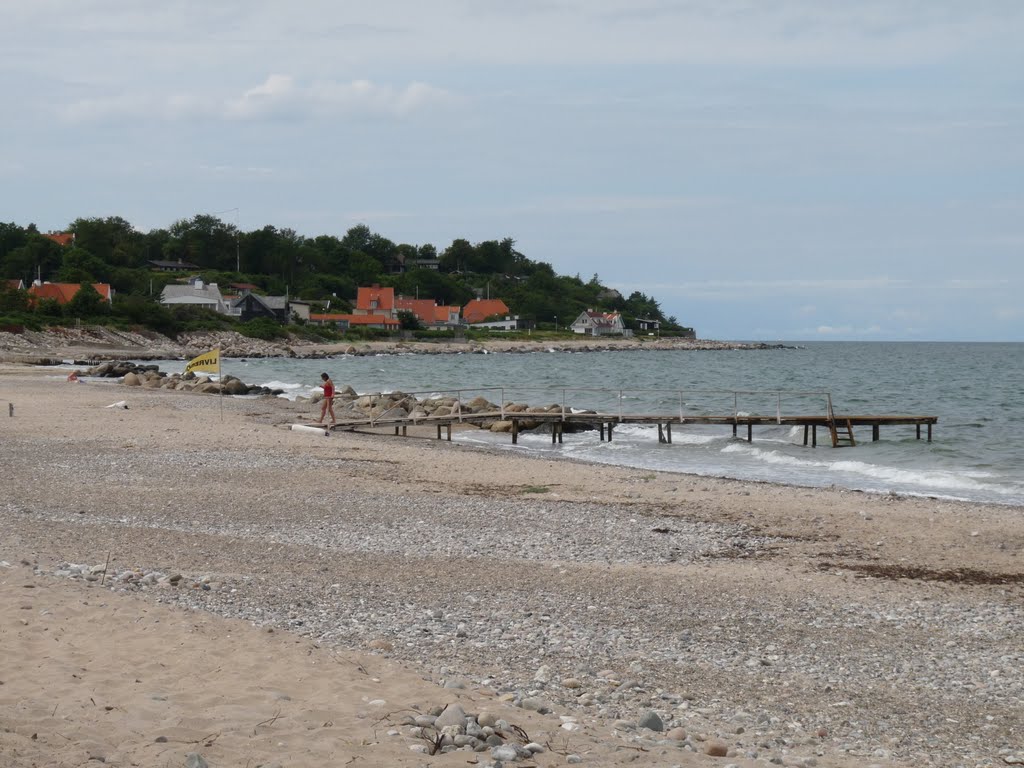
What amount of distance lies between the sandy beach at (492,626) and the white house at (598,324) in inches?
5874

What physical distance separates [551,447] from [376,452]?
870 cm

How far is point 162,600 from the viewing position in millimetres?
9172

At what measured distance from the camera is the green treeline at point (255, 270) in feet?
342

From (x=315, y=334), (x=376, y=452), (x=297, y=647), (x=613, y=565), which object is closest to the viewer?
(x=297, y=647)

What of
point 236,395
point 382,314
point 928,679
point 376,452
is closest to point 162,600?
point 928,679

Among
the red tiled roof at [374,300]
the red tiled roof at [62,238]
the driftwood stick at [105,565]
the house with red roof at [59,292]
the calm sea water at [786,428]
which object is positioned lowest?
the calm sea water at [786,428]

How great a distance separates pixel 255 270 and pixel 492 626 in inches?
6021

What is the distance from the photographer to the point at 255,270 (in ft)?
511

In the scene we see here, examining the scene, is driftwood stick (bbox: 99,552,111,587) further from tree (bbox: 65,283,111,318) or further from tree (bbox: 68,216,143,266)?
tree (bbox: 68,216,143,266)

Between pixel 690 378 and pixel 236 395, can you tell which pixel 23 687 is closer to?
pixel 236 395

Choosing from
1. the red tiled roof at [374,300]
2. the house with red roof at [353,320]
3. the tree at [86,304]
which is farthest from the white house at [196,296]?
the red tiled roof at [374,300]

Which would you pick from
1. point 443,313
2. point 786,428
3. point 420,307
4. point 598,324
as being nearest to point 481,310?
point 443,313

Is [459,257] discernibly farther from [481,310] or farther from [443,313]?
[443,313]

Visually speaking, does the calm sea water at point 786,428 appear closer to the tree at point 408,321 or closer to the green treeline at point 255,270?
the green treeline at point 255,270
